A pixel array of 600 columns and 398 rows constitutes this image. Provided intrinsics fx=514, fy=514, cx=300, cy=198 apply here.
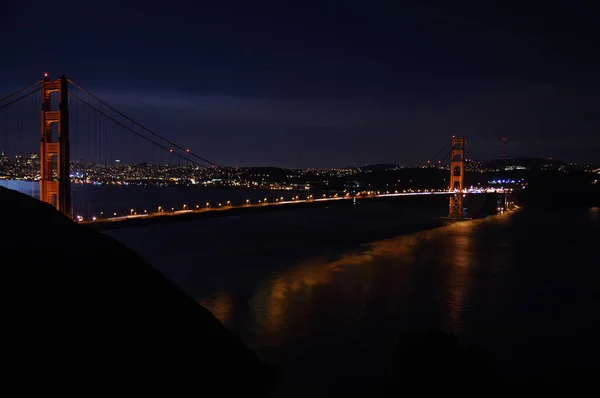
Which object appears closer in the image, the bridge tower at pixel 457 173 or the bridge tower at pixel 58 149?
the bridge tower at pixel 58 149

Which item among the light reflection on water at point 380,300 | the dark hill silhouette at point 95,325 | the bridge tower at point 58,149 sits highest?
the bridge tower at point 58,149

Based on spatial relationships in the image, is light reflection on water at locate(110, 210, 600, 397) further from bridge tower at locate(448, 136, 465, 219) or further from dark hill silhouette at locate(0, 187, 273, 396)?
bridge tower at locate(448, 136, 465, 219)

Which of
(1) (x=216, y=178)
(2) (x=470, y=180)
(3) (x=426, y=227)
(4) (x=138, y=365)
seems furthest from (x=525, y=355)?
(2) (x=470, y=180)

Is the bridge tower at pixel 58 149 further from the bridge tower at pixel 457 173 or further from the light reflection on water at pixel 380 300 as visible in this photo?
the bridge tower at pixel 457 173

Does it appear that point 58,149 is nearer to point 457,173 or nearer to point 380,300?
point 380,300

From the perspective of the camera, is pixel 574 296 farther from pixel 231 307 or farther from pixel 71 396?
pixel 71 396

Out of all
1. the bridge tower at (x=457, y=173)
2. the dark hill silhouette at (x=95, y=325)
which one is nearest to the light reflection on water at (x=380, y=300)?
the dark hill silhouette at (x=95, y=325)

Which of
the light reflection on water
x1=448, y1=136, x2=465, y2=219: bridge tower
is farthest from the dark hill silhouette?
x1=448, y1=136, x2=465, y2=219: bridge tower
